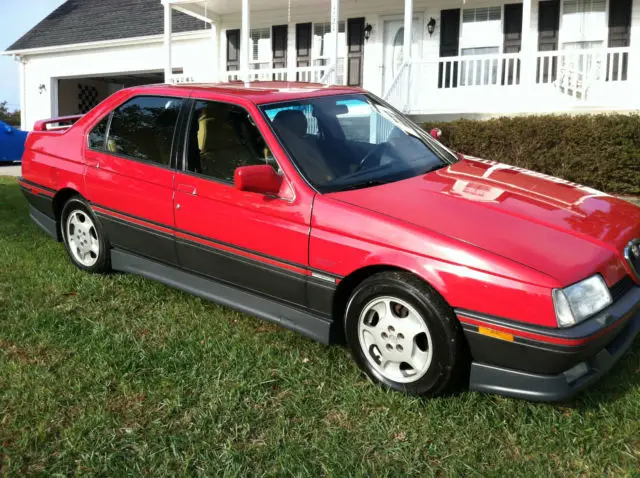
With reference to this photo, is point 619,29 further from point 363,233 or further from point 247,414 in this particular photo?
point 247,414

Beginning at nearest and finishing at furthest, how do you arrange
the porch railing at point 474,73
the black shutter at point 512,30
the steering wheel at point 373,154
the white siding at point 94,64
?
the steering wheel at point 373,154 → the porch railing at point 474,73 → the black shutter at point 512,30 → the white siding at point 94,64

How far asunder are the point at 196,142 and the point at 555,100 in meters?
10.2

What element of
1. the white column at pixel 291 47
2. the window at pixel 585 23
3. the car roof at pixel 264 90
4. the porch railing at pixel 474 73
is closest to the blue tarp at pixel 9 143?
the white column at pixel 291 47

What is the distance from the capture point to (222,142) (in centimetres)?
390

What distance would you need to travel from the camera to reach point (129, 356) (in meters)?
3.52

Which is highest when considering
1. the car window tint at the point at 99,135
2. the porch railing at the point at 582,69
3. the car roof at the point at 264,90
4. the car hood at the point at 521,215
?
the porch railing at the point at 582,69

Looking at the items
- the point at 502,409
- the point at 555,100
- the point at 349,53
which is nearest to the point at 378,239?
the point at 502,409

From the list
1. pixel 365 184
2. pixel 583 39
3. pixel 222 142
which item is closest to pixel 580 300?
pixel 365 184

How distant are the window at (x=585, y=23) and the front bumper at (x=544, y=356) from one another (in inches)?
468

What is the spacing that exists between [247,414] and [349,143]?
178 cm

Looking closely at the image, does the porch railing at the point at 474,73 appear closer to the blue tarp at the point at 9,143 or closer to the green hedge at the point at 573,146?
the green hedge at the point at 573,146

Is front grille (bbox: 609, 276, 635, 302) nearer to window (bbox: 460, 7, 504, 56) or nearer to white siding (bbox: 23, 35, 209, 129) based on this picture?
window (bbox: 460, 7, 504, 56)

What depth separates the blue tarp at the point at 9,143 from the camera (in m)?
15.5

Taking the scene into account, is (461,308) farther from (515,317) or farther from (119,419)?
(119,419)
